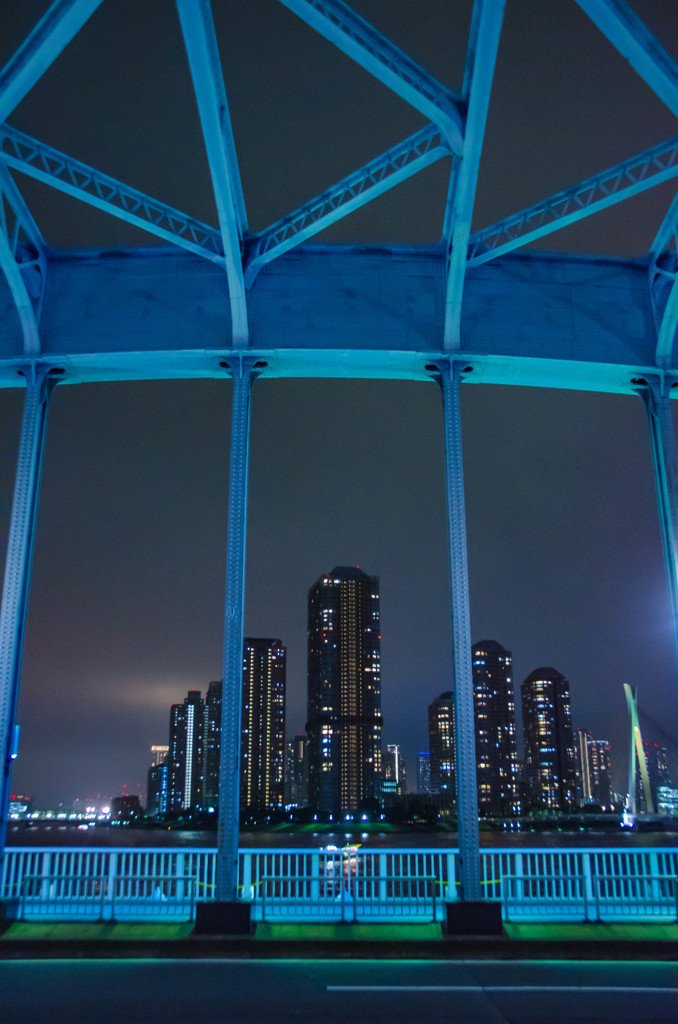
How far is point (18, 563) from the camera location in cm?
1120

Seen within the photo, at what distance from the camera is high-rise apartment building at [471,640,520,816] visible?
343 feet

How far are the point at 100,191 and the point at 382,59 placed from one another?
4479 mm

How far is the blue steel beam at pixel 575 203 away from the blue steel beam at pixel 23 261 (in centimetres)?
684

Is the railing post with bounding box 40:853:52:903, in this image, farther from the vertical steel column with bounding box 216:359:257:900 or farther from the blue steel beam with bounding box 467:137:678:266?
the blue steel beam with bounding box 467:137:678:266

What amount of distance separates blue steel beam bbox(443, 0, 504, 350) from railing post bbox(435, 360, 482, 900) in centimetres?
101

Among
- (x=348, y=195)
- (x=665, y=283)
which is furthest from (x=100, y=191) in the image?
(x=665, y=283)

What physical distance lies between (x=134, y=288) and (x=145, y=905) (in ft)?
31.3

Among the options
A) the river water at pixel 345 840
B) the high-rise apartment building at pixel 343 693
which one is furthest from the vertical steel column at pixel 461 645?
the high-rise apartment building at pixel 343 693

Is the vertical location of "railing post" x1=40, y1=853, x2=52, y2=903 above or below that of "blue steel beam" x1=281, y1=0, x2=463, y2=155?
below

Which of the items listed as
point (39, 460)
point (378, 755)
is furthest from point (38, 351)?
point (378, 755)

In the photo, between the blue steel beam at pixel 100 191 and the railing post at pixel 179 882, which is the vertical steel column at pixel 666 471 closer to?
the blue steel beam at pixel 100 191

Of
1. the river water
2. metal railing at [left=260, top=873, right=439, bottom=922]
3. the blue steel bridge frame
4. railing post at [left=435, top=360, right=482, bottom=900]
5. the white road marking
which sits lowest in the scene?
the river water

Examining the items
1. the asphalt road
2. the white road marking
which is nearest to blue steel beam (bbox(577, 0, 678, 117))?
the asphalt road

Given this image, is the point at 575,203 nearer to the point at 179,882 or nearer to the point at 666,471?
the point at 666,471
